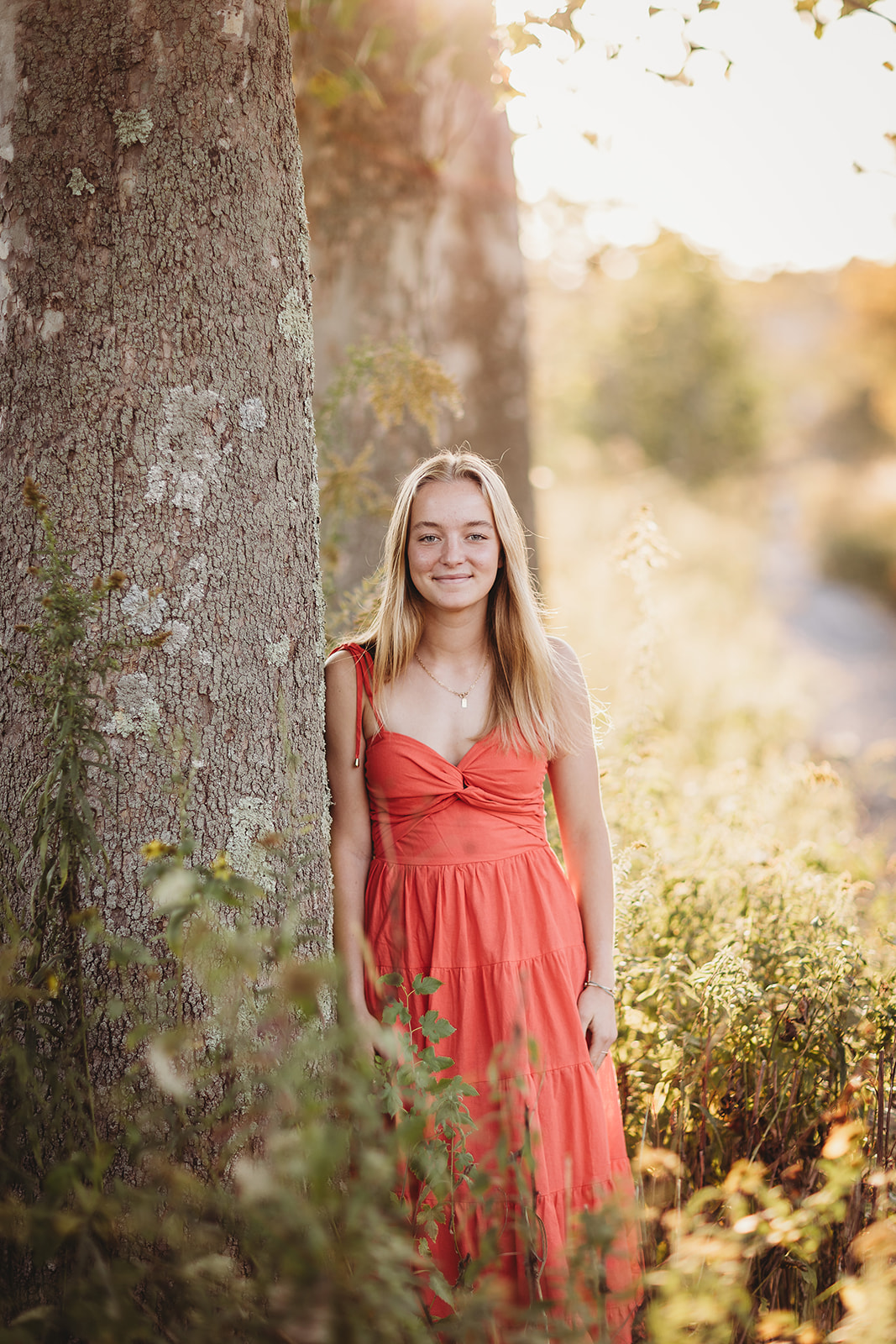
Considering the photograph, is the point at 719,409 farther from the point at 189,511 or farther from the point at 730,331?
the point at 189,511

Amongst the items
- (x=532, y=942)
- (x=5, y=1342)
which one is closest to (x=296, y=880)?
(x=532, y=942)

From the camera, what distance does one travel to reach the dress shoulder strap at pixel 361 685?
7.49 ft

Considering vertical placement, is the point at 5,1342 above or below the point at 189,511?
below

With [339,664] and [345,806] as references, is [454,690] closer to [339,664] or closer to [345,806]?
[339,664]

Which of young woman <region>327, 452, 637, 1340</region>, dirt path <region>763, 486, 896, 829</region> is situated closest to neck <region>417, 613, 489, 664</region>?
young woman <region>327, 452, 637, 1340</region>

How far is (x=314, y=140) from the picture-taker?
4.49 meters

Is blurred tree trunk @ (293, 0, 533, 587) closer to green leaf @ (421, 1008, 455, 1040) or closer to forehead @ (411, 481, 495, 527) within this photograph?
forehead @ (411, 481, 495, 527)

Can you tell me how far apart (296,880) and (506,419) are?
388cm

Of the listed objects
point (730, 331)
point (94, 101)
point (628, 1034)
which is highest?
point (730, 331)

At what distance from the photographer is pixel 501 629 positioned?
8.21 ft

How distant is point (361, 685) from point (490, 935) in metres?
0.69

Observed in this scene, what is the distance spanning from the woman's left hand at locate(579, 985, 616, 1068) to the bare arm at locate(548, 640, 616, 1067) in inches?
2.3

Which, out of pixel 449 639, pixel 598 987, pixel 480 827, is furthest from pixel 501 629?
pixel 598 987

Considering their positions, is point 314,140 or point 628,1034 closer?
point 628,1034
